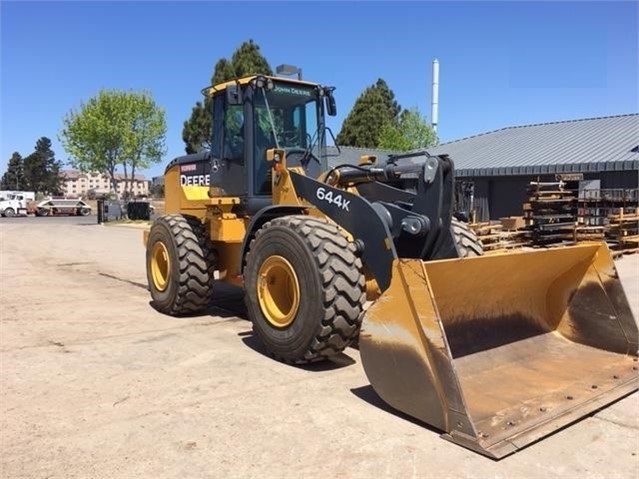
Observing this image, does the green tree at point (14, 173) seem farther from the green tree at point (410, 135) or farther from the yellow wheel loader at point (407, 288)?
the yellow wheel loader at point (407, 288)

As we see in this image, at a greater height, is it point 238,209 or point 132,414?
point 238,209

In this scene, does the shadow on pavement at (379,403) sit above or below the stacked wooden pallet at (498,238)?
below

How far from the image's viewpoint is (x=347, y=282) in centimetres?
497

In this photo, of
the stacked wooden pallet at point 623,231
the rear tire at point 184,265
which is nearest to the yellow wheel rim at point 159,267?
the rear tire at point 184,265

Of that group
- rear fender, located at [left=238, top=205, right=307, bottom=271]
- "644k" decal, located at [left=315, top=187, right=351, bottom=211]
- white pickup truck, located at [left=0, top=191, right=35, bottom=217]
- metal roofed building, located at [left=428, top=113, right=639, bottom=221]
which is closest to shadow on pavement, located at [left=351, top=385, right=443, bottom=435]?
"644k" decal, located at [left=315, top=187, right=351, bottom=211]

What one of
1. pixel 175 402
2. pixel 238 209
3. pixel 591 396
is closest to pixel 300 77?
pixel 238 209

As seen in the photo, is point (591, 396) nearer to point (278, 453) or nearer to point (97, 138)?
point (278, 453)

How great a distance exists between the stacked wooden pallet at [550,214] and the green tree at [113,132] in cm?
3200

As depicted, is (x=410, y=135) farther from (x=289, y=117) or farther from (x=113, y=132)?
(x=289, y=117)

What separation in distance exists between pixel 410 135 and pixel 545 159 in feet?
55.8

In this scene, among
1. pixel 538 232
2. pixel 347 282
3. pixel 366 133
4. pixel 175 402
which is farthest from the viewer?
pixel 366 133

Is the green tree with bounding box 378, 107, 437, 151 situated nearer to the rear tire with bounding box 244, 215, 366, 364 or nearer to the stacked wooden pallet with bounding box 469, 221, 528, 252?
the stacked wooden pallet with bounding box 469, 221, 528, 252

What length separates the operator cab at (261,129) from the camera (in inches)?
269

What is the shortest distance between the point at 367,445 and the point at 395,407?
524 mm
